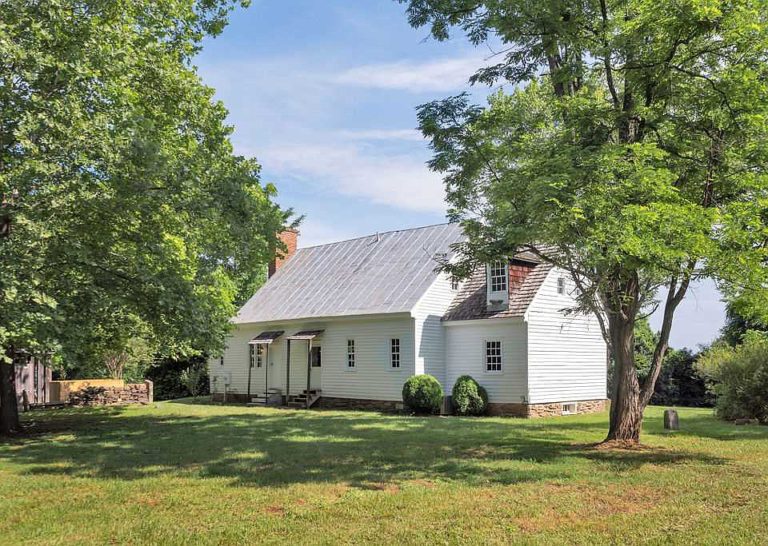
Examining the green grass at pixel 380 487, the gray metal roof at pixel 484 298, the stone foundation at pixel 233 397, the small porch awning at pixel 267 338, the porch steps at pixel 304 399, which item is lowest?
the stone foundation at pixel 233 397

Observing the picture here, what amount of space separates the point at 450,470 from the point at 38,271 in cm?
895

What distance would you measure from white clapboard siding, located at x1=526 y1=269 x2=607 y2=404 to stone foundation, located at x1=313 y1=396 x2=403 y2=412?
5.19 meters

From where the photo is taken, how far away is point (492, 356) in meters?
Result: 22.8

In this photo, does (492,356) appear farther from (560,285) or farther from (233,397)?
(233,397)

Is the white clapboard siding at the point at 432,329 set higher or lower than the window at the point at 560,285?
lower

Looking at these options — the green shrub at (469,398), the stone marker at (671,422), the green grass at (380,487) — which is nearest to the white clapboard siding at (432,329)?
the green shrub at (469,398)

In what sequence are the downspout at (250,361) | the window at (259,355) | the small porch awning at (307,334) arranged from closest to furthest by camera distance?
the small porch awning at (307,334) → the downspout at (250,361) → the window at (259,355)

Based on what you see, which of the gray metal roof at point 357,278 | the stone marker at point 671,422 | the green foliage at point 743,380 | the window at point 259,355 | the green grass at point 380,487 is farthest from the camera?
the window at point 259,355

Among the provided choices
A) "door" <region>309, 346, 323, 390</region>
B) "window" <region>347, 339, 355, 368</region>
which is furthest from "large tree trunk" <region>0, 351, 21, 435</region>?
"door" <region>309, 346, 323, 390</region>

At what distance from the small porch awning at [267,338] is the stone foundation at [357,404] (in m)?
3.71

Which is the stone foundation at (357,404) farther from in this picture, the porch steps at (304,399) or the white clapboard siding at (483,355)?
the white clapboard siding at (483,355)

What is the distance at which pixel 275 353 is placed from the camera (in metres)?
29.4

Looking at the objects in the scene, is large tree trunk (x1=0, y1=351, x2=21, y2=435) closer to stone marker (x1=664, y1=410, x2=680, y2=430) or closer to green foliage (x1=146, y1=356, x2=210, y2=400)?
stone marker (x1=664, y1=410, x2=680, y2=430)

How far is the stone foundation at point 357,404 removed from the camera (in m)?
23.8
